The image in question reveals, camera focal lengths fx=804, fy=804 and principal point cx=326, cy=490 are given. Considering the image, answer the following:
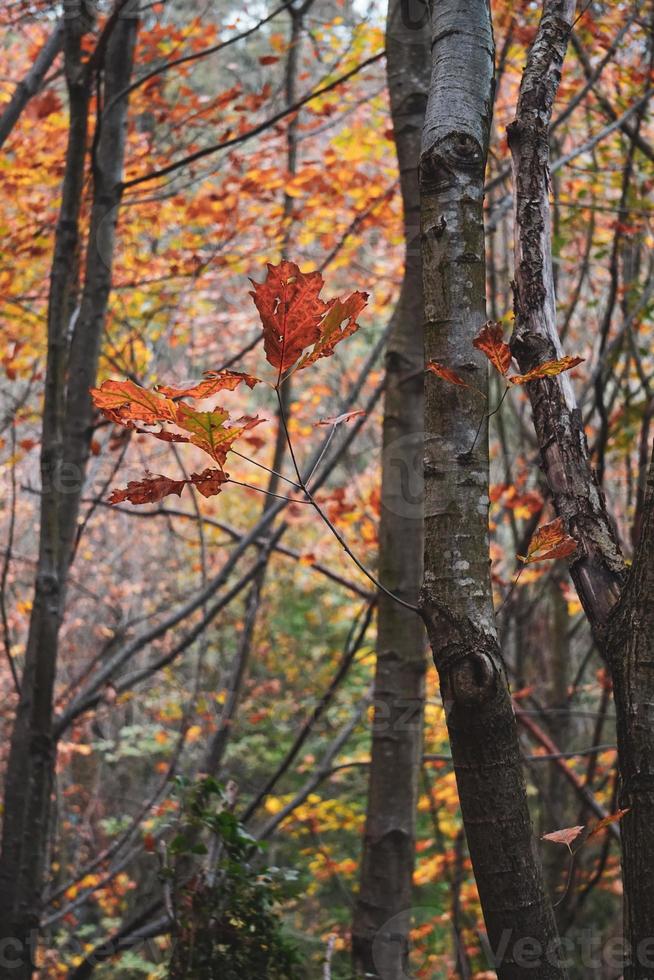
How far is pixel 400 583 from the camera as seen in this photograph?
183 centimetres

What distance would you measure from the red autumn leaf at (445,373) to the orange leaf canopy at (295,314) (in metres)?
0.08

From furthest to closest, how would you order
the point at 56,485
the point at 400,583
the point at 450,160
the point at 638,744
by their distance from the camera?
the point at 400,583 → the point at 56,485 → the point at 450,160 → the point at 638,744

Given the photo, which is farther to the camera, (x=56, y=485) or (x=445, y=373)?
(x=56, y=485)

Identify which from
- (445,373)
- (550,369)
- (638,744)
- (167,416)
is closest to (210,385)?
(167,416)

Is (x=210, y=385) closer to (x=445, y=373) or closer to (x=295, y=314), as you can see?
(x=295, y=314)

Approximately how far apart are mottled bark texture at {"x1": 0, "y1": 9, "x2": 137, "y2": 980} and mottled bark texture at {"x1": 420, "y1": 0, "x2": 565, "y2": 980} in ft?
3.73

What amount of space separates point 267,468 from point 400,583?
1.08 m

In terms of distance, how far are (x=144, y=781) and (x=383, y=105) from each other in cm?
688

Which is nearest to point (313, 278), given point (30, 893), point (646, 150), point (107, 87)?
point (30, 893)

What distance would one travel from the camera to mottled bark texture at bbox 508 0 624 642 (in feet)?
2.68

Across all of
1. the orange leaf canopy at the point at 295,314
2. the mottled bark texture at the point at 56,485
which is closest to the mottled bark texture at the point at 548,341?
the orange leaf canopy at the point at 295,314

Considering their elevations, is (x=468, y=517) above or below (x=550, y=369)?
below

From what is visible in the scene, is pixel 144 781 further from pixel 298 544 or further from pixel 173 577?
pixel 298 544

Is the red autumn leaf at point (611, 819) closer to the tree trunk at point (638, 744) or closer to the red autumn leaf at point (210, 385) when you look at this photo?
the tree trunk at point (638, 744)
